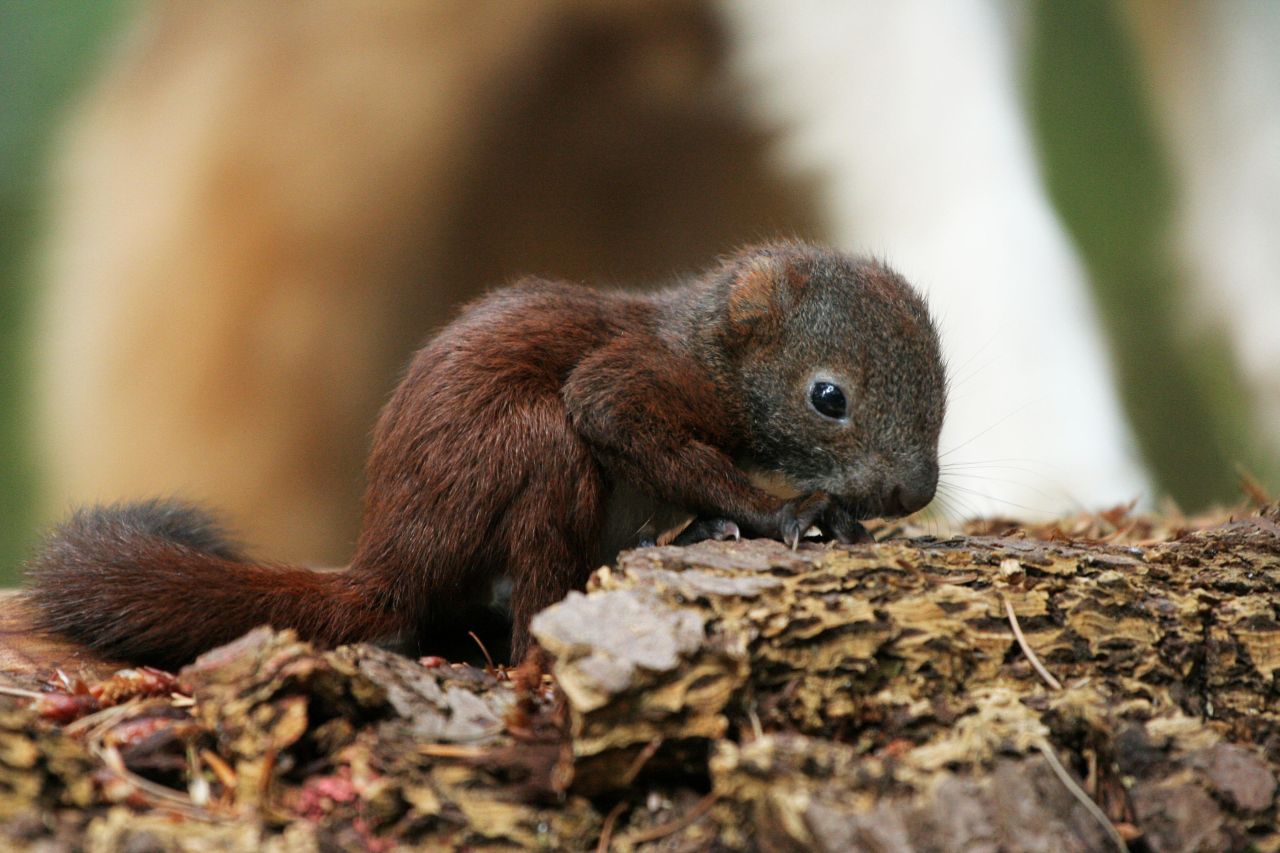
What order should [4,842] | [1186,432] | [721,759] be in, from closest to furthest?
[4,842], [721,759], [1186,432]

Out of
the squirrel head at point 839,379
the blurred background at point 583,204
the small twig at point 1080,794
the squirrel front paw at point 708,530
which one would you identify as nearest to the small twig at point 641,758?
the small twig at point 1080,794

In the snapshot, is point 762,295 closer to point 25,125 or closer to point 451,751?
point 451,751

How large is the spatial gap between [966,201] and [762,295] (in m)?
3.91

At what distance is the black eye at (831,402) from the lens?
3.65 meters

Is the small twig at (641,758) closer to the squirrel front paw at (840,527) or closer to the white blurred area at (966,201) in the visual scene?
the squirrel front paw at (840,527)

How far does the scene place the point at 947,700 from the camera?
8.11ft

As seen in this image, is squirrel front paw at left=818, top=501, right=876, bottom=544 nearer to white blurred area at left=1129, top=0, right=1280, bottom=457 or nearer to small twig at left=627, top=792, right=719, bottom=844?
small twig at left=627, top=792, right=719, bottom=844

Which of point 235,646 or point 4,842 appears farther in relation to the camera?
point 235,646

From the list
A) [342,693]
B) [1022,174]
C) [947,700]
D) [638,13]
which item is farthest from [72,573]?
[1022,174]

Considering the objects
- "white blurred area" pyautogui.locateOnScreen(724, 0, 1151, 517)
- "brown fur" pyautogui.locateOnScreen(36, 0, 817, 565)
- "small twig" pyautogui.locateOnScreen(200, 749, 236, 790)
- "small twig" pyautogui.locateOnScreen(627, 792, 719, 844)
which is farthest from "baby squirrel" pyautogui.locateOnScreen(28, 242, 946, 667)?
"white blurred area" pyautogui.locateOnScreen(724, 0, 1151, 517)

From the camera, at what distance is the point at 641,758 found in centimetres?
221

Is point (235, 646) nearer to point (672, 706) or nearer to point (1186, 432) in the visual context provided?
point (672, 706)

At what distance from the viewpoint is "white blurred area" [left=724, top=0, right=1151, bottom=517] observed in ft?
22.5

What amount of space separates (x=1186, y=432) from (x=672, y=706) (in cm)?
567
